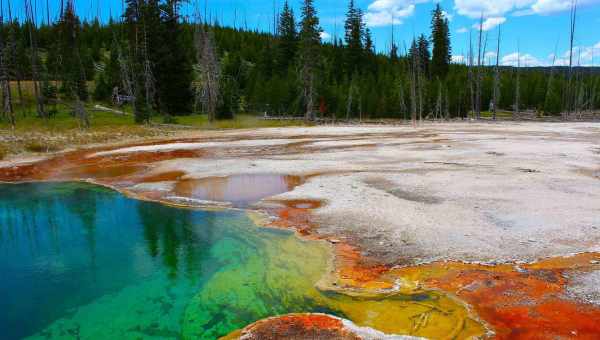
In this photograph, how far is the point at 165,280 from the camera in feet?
26.6

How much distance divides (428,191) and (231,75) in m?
57.0

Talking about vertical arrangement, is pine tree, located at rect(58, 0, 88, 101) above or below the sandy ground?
above

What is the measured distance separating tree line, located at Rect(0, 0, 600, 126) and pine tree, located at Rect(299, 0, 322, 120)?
108 millimetres

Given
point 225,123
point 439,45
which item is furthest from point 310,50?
point 439,45

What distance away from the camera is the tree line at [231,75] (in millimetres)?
45031

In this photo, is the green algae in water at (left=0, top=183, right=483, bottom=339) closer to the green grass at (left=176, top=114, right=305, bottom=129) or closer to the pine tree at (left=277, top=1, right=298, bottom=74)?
the green grass at (left=176, top=114, right=305, bottom=129)

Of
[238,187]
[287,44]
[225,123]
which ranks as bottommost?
[238,187]

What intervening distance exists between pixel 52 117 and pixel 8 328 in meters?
38.7

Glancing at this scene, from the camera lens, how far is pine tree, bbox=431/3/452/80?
3027 inches

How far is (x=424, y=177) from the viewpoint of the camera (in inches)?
596

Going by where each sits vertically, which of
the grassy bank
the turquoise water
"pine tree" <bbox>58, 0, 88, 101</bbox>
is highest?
"pine tree" <bbox>58, 0, 88, 101</bbox>

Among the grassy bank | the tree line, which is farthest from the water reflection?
the tree line

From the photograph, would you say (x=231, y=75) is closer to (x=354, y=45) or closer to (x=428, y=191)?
(x=354, y=45)

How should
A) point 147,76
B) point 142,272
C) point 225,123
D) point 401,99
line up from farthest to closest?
1. point 401,99
2. point 225,123
3. point 147,76
4. point 142,272
